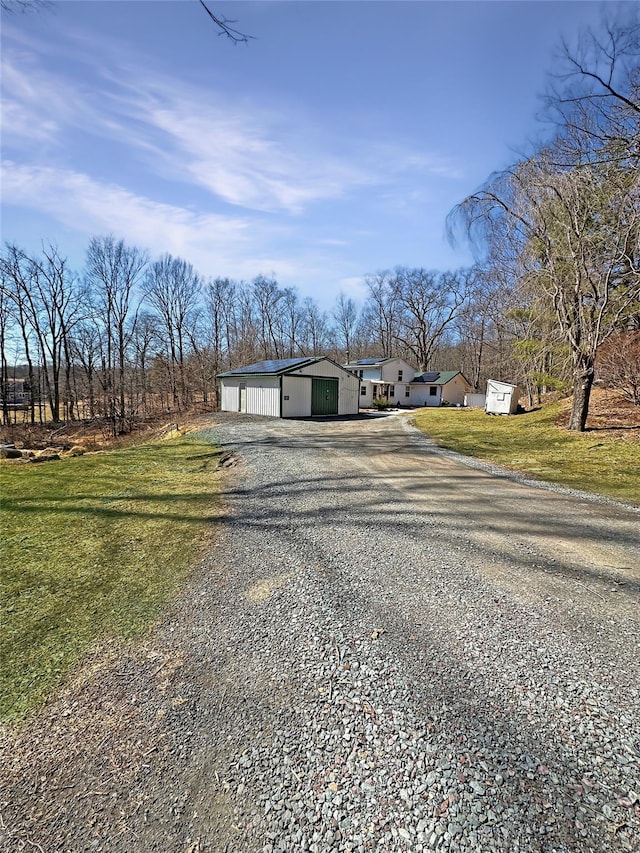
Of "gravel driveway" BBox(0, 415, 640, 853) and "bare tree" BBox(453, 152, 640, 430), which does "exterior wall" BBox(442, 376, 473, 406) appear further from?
"gravel driveway" BBox(0, 415, 640, 853)

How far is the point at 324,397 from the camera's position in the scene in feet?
71.4

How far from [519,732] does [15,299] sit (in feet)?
106

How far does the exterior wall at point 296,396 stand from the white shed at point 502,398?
1004 centimetres

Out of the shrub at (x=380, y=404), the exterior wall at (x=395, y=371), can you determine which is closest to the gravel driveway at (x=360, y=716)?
the shrub at (x=380, y=404)

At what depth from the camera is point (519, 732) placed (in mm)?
1979

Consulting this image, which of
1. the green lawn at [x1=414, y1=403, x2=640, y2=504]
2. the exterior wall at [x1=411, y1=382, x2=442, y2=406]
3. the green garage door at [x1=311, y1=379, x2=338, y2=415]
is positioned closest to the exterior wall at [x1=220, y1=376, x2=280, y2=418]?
the green garage door at [x1=311, y1=379, x2=338, y2=415]

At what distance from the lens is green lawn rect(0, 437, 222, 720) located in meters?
2.72

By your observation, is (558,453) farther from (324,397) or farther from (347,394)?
(347,394)

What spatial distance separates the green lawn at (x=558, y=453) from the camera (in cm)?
711

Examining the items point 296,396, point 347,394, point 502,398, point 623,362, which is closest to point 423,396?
point 347,394

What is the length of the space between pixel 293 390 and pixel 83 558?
641 inches

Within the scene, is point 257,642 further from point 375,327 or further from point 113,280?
point 375,327

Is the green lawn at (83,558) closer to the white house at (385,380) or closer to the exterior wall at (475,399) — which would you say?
the white house at (385,380)

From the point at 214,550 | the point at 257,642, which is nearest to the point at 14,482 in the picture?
the point at 214,550
